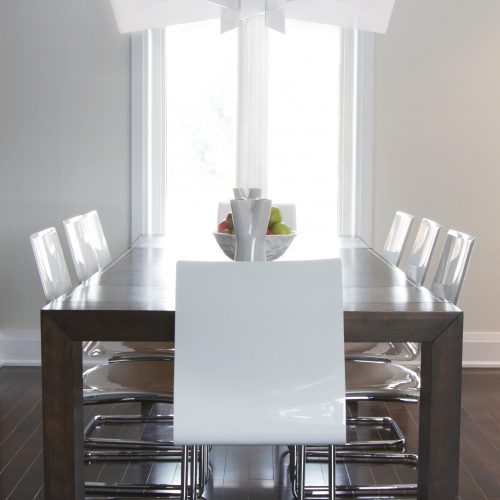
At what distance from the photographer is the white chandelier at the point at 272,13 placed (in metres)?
3.01

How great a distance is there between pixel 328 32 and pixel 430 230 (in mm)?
1798

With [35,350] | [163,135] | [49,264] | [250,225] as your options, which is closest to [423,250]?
[250,225]

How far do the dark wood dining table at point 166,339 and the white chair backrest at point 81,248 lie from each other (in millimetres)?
873

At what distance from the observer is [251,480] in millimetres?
3199

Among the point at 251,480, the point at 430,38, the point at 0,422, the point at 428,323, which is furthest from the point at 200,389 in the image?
the point at 430,38

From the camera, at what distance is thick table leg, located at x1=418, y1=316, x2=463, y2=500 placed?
2359mm

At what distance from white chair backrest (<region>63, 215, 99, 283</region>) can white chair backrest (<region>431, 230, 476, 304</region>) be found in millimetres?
1352

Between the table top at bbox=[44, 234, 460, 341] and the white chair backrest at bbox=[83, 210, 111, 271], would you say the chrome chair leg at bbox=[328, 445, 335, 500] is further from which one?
the white chair backrest at bbox=[83, 210, 111, 271]

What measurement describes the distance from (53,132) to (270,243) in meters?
2.24

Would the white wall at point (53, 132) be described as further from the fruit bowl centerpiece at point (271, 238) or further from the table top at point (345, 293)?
the fruit bowl centerpiece at point (271, 238)

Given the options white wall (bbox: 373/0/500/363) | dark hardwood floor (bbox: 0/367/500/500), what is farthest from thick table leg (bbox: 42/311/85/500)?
white wall (bbox: 373/0/500/363)

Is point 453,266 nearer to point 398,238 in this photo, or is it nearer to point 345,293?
point 345,293

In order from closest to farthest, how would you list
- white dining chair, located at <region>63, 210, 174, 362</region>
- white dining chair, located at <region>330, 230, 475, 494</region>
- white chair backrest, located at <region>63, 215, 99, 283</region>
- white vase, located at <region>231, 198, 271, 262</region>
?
white vase, located at <region>231, 198, 271, 262</region> < white dining chair, located at <region>330, 230, 475, 494</region> < white dining chair, located at <region>63, 210, 174, 362</region> < white chair backrest, located at <region>63, 215, 99, 283</region>

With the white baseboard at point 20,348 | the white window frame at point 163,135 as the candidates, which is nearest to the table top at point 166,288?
the white window frame at point 163,135
